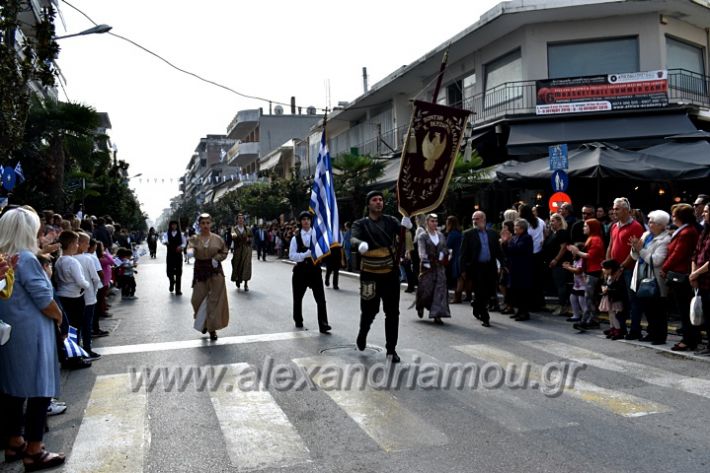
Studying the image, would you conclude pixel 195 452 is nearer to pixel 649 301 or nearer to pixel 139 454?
pixel 139 454

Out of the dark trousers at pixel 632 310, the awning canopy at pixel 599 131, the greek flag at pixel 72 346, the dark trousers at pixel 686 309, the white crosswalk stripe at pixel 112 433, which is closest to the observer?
the white crosswalk stripe at pixel 112 433

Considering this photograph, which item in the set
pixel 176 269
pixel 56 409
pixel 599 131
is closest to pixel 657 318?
pixel 56 409

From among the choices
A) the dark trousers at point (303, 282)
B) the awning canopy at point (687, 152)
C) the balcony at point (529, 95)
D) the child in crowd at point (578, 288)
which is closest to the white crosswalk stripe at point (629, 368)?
the child in crowd at point (578, 288)

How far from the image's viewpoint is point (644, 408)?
5523 millimetres

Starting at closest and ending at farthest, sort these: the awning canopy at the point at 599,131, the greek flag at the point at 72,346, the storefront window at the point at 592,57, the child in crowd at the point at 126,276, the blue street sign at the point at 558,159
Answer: the greek flag at the point at 72,346
the blue street sign at the point at 558,159
the child in crowd at the point at 126,276
the awning canopy at the point at 599,131
the storefront window at the point at 592,57

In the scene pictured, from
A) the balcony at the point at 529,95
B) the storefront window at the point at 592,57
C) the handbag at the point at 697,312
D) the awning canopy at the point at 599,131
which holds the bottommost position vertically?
the handbag at the point at 697,312

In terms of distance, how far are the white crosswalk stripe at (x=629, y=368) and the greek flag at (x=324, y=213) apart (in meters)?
3.17

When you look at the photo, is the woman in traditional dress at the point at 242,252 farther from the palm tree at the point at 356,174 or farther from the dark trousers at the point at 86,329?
the dark trousers at the point at 86,329

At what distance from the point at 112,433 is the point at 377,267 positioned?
3.67 metres

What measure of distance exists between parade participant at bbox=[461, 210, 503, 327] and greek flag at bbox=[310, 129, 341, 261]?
2651mm

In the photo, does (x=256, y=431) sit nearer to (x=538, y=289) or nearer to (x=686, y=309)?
(x=686, y=309)

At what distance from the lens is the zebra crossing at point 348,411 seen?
4578mm

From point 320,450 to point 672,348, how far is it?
17.8 feet

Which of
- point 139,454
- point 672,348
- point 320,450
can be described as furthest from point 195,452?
point 672,348
